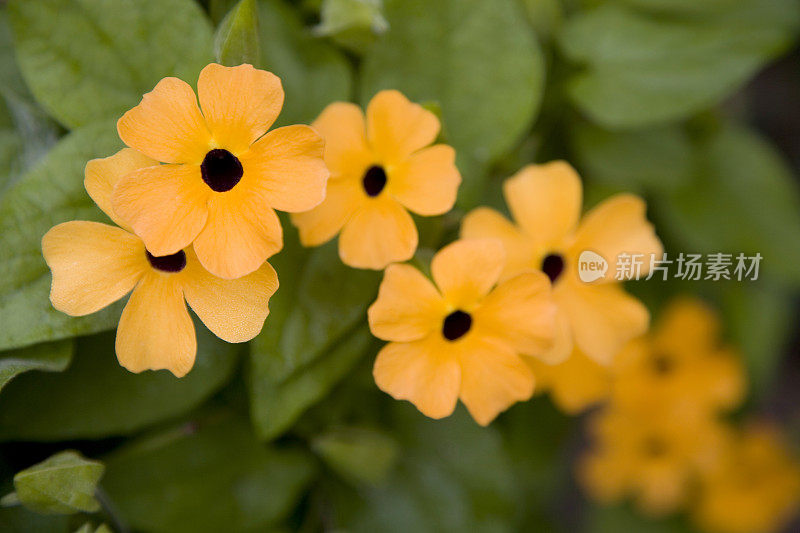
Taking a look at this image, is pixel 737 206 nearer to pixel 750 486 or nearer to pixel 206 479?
pixel 750 486

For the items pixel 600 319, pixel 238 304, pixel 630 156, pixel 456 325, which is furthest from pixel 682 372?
pixel 238 304

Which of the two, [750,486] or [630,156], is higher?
[630,156]

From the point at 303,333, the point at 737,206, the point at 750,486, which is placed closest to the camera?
the point at 303,333

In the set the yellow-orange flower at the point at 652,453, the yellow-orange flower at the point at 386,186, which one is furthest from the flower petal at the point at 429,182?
the yellow-orange flower at the point at 652,453

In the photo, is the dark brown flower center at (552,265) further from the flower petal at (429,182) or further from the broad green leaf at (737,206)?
the broad green leaf at (737,206)

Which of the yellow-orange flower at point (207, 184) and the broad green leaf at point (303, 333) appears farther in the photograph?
the broad green leaf at point (303, 333)

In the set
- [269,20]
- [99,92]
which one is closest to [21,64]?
[99,92]

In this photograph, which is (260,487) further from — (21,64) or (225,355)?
(21,64)

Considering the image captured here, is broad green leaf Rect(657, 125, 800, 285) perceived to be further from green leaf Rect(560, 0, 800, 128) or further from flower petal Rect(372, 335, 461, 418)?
flower petal Rect(372, 335, 461, 418)
